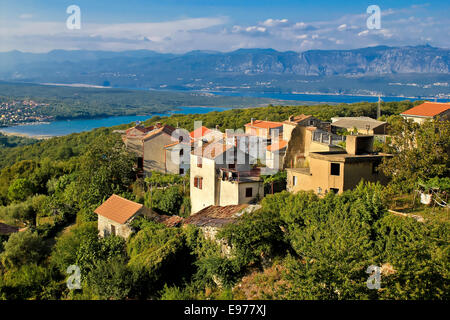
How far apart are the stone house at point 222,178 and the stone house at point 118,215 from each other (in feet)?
9.33

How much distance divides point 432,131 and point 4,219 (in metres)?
26.2

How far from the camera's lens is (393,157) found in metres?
17.7

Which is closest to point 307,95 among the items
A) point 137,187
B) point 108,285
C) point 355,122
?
point 355,122

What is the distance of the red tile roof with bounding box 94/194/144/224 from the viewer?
20.5 metres

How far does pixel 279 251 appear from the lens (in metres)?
15.4

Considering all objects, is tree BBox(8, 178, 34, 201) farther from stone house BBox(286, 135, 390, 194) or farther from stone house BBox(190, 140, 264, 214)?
stone house BBox(286, 135, 390, 194)

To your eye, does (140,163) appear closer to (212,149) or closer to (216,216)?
(212,149)

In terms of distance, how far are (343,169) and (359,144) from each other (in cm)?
212

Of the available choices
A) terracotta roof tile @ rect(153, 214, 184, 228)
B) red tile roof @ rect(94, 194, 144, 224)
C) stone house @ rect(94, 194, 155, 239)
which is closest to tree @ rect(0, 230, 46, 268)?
stone house @ rect(94, 194, 155, 239)

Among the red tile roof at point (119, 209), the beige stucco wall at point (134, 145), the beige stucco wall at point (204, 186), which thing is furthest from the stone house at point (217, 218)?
the beige stucco wall at point (134, 145)

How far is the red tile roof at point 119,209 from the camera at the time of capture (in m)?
20.5

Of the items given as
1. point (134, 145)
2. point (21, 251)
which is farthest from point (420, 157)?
point (134, 145)

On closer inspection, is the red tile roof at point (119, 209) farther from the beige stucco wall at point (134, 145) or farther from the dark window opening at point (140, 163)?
the beige stucco wall at point (134, 145)
